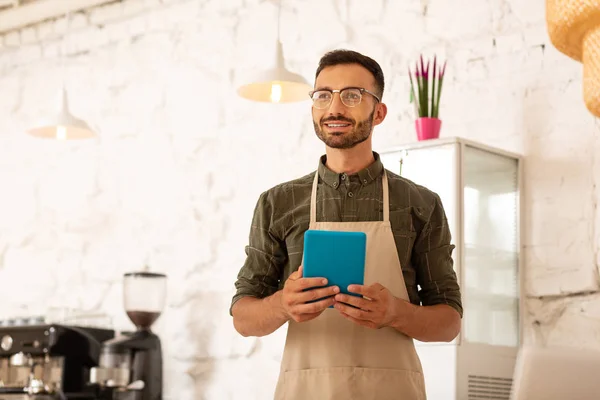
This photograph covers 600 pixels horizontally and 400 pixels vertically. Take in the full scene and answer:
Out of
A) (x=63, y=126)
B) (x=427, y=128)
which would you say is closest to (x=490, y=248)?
(x=427, y=128)

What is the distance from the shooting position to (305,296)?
5.58ft

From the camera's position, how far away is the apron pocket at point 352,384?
1876 millimetres

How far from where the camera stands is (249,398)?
15.0ft

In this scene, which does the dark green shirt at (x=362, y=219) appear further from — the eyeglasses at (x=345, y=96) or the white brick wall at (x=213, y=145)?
the white brick wall at (x=213, y=145)

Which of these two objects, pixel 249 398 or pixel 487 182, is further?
pixel 249 398

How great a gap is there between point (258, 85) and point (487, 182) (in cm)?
109

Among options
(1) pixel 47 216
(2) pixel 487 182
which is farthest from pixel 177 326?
(2) pixel 487 182

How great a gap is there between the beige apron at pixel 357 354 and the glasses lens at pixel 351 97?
0.69 ft

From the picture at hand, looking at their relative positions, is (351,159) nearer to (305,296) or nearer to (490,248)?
(305,296)

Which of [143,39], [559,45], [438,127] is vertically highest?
[143,39]

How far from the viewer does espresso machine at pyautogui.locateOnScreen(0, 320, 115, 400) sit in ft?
15.1

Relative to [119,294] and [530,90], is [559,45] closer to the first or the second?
[530,90]

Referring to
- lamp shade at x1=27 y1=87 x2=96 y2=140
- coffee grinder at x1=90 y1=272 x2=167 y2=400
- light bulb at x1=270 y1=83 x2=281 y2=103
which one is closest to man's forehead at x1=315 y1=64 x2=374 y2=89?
light bulb at x1=270 y1=83 x2=281 y2=103

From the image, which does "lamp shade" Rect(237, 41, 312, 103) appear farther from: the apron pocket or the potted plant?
the apron pocket
